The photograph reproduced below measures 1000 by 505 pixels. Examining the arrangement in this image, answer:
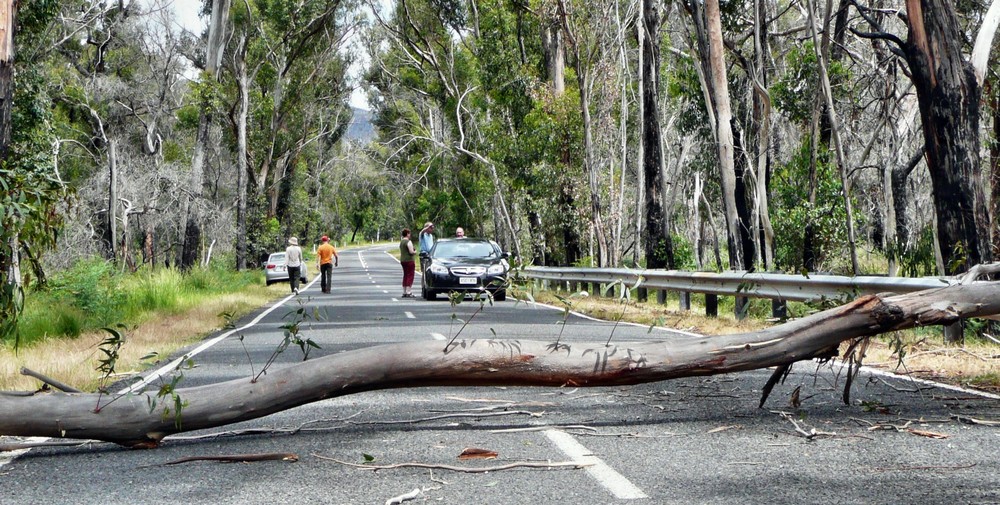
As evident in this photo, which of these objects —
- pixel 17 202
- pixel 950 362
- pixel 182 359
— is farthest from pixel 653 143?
pixel 17 202

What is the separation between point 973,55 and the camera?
12.9 m

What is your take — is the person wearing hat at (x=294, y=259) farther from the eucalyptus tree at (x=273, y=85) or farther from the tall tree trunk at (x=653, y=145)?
the eucalyptus tree at (x=273, y=85)

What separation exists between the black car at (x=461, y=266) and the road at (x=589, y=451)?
1538 cm

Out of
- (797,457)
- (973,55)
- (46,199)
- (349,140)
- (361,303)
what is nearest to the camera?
(797,457)

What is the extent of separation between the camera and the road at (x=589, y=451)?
16.6 feet

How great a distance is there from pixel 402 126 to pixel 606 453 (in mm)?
52423

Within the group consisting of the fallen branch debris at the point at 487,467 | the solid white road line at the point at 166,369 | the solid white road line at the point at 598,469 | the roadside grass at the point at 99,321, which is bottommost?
the solid white road line at the point at 598,469

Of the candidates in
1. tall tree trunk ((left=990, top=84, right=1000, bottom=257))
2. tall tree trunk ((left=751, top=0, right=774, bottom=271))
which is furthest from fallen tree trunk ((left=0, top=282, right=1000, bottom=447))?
tall tree trunk ((left=751, top=0, right=774, bottom=271))

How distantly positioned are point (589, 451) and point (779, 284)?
789 cm

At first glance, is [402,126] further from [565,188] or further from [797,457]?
[797,457]

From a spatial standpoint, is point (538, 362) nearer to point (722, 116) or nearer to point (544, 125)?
point (722, 116)

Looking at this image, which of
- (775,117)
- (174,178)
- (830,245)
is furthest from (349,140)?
(830,245)

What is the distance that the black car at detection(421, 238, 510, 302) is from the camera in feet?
79.8

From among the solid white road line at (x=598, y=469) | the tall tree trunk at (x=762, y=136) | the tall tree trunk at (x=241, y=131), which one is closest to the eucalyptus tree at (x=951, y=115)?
the tall tree trunk at (x=762, y=136)
